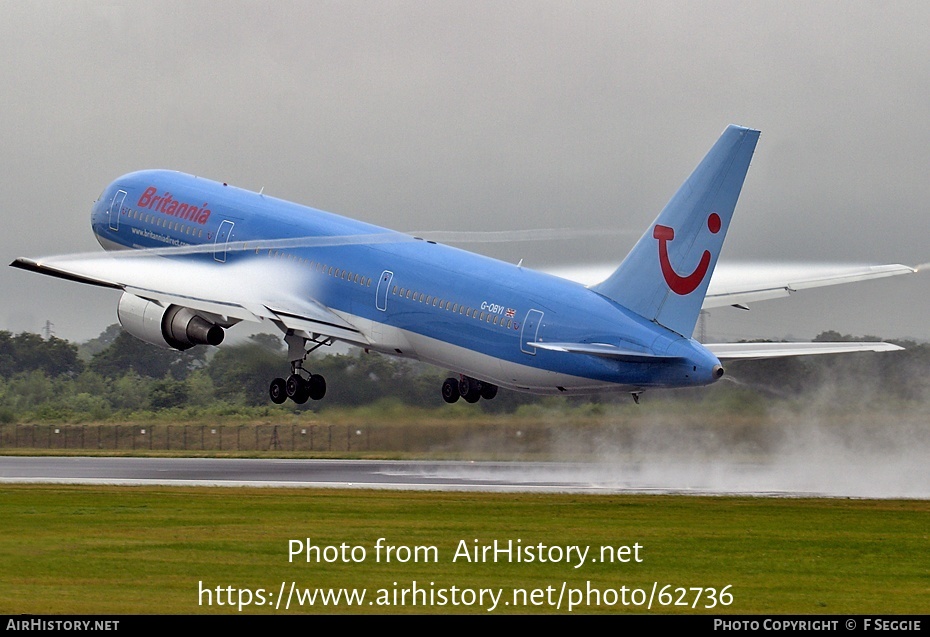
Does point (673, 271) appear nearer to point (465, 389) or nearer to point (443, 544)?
point (443, 544)

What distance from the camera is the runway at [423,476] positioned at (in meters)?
51.7

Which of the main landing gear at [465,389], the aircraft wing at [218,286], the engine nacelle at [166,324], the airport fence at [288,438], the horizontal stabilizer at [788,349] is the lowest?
the airport fence at [288,438]

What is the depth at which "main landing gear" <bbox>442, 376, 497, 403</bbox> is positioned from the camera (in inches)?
2195

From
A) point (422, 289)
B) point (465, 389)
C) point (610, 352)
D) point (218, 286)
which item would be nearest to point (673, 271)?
point (610, 352)

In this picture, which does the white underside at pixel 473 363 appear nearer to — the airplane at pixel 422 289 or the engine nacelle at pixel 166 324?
the airplane at pixel 422 289

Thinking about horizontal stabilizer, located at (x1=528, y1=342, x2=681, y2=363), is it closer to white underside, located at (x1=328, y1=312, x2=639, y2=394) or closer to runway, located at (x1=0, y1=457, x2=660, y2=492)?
white underside, located at (x1=328, y1=312, x2=639, y2=394)

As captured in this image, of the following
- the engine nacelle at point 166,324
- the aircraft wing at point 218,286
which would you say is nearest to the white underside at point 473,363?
the aircraft wing at point 218,286

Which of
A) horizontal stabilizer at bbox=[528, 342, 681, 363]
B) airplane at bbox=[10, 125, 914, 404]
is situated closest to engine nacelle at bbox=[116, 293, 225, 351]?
airplane at bbox=[10, 125, 914, 404]

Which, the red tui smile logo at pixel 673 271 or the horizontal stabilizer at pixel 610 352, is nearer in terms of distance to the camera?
the horizontal stabilizer at pixel 610 352

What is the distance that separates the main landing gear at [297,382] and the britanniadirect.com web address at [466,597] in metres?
24.2
